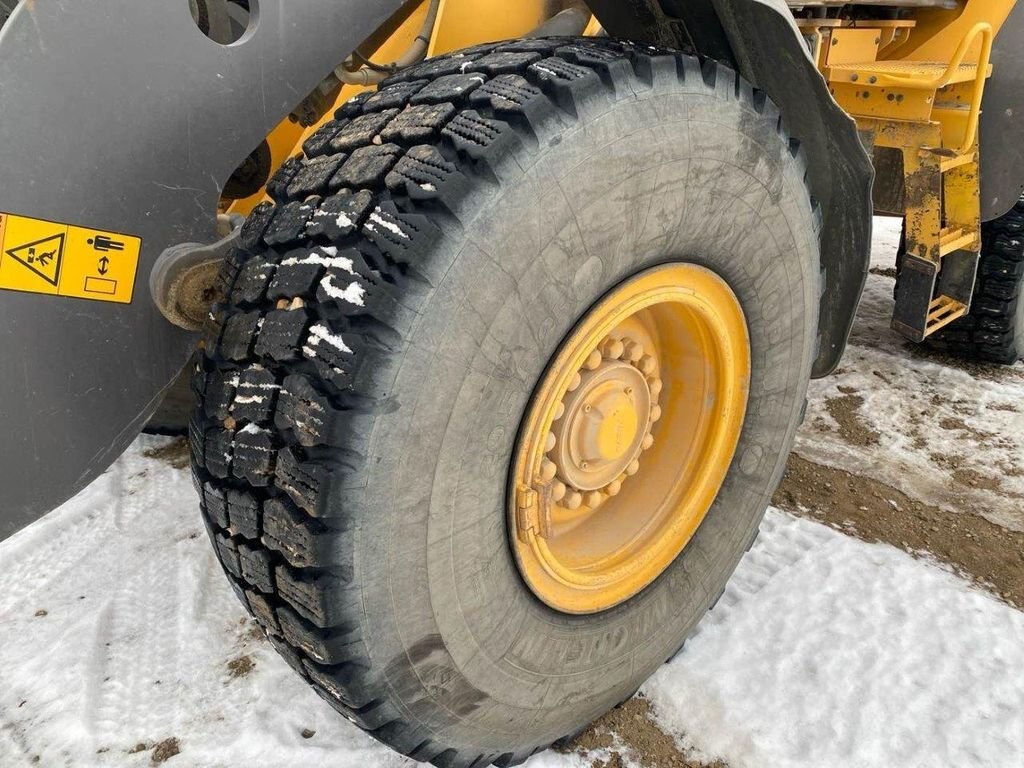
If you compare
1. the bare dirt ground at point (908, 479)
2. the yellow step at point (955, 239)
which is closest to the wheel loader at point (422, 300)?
the bare dirt ground at point (908, 479)

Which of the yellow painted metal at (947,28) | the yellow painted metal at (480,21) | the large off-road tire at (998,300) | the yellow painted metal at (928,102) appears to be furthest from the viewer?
the large off-road tire at (998,300)

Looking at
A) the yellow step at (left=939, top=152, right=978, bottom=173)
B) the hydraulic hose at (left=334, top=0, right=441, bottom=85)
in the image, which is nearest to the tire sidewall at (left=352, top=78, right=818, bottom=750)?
the hydraulic hose at (left=334, top=0, right=441, bottom=85)

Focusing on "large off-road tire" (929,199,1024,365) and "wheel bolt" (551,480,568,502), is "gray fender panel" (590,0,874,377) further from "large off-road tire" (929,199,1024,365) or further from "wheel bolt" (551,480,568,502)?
"large off-road tire" (929,199,1024,365)

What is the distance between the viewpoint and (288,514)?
3.80ft

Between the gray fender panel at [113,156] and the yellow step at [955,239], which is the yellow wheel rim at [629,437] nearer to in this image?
the gray fender panel at [113,156]

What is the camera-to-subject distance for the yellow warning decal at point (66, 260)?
1164 millimetres

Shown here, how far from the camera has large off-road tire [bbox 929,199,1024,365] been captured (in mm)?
3617

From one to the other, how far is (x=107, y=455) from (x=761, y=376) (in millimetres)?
1403

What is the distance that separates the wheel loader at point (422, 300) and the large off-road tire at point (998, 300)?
94.0 inches

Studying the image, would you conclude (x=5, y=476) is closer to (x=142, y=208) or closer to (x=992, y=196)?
(x=142, y=208)

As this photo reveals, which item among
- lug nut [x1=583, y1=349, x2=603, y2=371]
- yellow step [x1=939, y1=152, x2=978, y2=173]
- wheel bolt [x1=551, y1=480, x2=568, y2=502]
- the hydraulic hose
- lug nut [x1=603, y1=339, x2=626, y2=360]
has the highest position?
yellow step [x1=939, y1=152, x2=978, y2=173]

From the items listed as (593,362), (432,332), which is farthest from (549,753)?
(432,332)

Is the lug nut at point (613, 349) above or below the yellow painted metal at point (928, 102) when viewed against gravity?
below

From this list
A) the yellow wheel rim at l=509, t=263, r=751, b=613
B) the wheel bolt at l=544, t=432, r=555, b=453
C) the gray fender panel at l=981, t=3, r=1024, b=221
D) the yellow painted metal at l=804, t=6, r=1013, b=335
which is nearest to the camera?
the yellow wheel rim at l=509, t=263, r=751, b=613
